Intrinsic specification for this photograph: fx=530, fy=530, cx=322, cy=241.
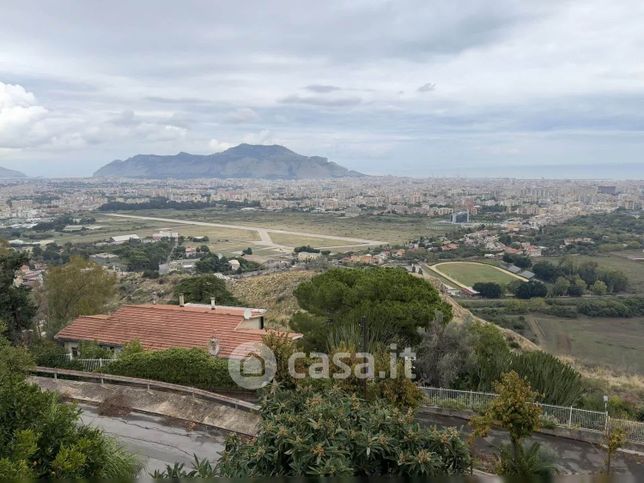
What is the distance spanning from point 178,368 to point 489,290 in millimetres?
38748

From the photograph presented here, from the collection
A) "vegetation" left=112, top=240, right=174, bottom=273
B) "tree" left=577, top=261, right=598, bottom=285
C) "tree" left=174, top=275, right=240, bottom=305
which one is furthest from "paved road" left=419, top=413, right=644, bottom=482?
"vegetation" left=112, top=240, right=174, bottom=273

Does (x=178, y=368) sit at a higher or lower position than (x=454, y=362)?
lower

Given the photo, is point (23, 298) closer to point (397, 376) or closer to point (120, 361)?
point (120, 361)

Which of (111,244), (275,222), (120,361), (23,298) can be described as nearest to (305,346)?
(120,361)

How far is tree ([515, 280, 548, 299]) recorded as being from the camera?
45750mm

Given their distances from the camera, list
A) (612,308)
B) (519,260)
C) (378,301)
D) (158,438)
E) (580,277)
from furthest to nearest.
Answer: (519,260)
(580,277)
(612,308)
(378,301)
(158,438)

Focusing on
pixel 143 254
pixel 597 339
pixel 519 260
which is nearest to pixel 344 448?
pixel 597 339

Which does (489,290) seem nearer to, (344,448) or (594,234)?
(594,234)

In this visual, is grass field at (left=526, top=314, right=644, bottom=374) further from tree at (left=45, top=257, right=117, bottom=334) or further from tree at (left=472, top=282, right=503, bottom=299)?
tree at (left=45, top=257, right=117, bottom=334)

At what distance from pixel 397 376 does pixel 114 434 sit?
5.18m

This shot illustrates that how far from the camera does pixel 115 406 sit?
34.6ft

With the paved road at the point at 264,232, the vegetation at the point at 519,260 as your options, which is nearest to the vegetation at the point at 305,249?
the paved road at the point at 264,232

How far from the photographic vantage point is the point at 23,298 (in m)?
15.6

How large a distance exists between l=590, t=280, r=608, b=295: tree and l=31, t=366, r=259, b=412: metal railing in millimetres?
45189
